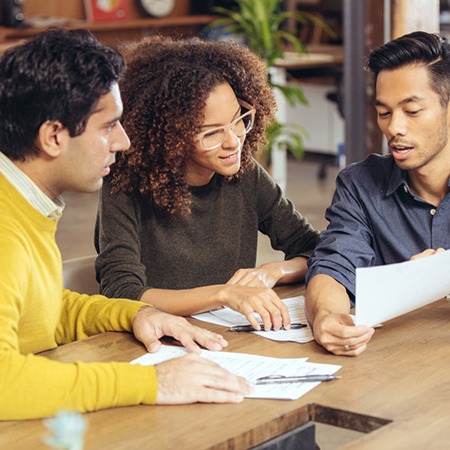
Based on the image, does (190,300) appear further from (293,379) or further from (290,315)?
(293,379)

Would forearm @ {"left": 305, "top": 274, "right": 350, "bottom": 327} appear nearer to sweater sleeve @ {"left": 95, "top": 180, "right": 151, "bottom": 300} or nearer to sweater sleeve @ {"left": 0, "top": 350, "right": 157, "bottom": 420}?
sweater sleeve @ {"left": 95, "top": 180, "right": 151, "bottom": 300}

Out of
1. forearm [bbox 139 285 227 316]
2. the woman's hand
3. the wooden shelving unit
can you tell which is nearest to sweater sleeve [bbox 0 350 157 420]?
forearm [bbox 139 285 227 316]

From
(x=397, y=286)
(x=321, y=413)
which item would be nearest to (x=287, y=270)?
(x=397, y=286)

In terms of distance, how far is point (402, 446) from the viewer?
4.57ft

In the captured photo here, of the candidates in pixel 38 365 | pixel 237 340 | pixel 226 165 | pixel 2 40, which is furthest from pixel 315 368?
pixel 2 40

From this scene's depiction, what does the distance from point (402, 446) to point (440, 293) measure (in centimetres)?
60

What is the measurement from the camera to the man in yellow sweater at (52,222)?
151 centimetres

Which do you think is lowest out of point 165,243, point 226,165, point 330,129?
point 330,129

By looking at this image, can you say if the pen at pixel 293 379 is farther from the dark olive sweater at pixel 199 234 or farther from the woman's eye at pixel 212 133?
the woman's eye at pixel 212 133

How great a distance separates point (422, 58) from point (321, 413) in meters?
1.00

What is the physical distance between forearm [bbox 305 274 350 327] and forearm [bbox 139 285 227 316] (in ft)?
0.61

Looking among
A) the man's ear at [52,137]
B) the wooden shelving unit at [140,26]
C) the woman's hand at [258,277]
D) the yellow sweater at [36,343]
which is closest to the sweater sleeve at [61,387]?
the yellow sweater at [36,343]

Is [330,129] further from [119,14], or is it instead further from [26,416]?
[26,416]

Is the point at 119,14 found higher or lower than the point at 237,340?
higher
